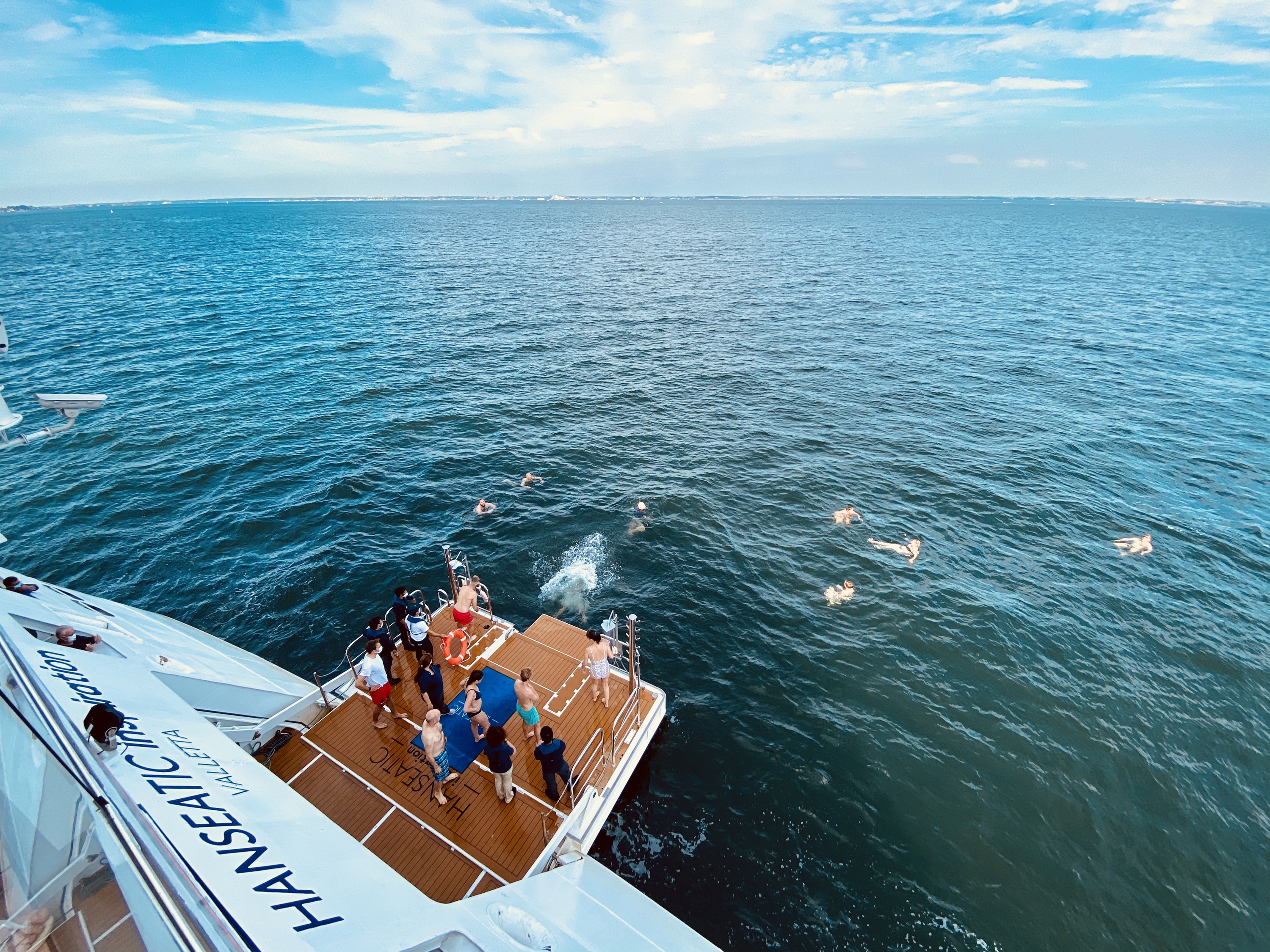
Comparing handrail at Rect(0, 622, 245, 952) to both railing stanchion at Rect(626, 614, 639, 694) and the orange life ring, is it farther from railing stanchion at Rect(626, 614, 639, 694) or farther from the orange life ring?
railing stanchion at Rect(626, 614, 639, 694)

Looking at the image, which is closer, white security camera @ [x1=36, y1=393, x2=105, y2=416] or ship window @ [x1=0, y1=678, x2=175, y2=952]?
ship window @ [x1=0, y1=678, x2=175, y2=952]

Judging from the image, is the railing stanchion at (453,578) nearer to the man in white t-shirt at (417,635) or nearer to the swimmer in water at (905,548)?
the man in white t-shirt at (417,635)

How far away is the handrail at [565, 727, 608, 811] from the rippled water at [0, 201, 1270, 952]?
96.5 inches

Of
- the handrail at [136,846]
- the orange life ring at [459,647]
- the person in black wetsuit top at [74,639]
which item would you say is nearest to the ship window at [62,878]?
the handrail at [136,846]

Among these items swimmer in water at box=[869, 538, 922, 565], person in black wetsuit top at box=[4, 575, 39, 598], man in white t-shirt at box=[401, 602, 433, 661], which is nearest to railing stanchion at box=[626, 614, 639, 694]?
man in white t-shirt at box=[401, 602, 433, 661]

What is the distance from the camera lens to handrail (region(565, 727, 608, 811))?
43.3 ft

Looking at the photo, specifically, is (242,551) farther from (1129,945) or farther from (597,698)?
(1129,945)

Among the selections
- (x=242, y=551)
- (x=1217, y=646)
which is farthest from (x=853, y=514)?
(x=242, y=551)

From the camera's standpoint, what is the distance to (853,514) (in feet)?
91.2

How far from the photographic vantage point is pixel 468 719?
14.8 metres

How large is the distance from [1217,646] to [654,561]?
21.0 metres

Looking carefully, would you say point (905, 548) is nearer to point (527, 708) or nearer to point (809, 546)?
point (809, 546)

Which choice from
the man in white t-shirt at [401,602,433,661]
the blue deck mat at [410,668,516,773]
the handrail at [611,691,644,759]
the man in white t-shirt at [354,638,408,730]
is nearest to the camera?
the man in white t-shirt at [354,638,408,730]

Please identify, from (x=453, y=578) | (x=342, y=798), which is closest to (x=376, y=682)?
(x=342, y=798)
